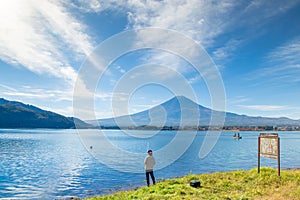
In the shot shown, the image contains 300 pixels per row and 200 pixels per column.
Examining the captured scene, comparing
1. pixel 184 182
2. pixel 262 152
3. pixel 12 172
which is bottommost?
pixel 12 172

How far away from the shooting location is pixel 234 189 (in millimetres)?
14031

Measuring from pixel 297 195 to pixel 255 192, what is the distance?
1891 millimetres

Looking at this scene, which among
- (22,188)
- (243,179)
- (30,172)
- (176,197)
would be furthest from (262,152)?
(30,172)

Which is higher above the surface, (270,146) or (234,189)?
(270,146)

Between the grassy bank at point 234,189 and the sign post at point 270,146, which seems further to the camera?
the sign post at point 270,146

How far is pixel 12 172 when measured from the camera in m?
34.0

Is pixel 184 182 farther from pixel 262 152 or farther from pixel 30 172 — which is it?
pixel 30 172

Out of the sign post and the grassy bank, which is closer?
the grassy bank

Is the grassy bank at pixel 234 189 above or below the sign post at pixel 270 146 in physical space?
below

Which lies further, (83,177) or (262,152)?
(83,177)

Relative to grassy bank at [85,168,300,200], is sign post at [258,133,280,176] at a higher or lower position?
higher

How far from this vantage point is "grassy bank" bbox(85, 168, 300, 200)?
40.4 feet

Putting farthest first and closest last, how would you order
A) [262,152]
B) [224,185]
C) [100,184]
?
[100,184] → [262,152] → [224,185]

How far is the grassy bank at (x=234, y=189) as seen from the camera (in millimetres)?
12305
